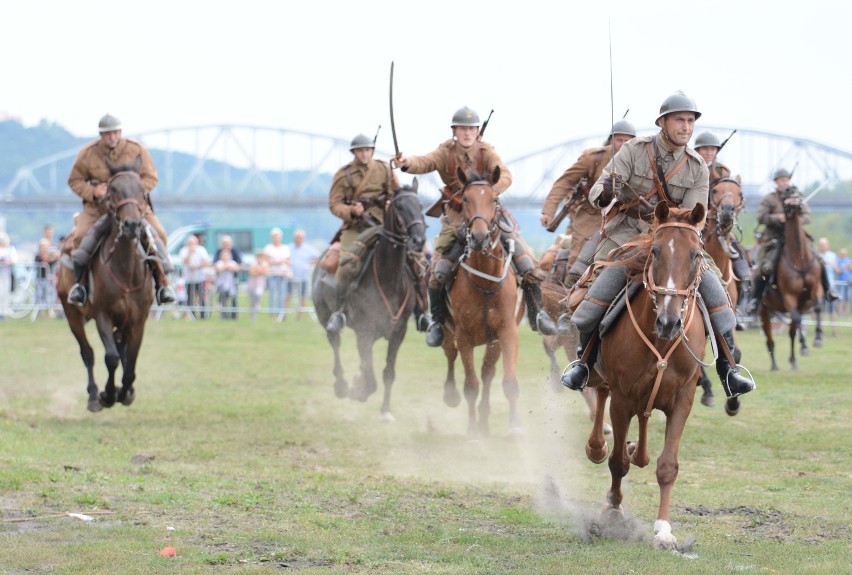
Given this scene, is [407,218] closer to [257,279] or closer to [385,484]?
[385,484]

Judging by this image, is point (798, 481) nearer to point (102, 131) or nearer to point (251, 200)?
point (102, 131)

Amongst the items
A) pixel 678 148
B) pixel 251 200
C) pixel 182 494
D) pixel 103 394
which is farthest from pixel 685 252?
pixel 251 200

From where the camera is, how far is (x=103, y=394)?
16234mm

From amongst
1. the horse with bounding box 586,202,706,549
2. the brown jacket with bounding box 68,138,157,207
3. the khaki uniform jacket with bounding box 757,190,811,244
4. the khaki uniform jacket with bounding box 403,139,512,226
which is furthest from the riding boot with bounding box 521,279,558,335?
the khaki uniform jacket with bounding box 757,190,811,244

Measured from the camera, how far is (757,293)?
2312 cm

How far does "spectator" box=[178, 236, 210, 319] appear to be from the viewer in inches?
1444

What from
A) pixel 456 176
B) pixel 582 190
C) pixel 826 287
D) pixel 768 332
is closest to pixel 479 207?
pixel 456 176

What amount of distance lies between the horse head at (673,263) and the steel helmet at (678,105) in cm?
114

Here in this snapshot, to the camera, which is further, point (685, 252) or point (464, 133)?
point (464, 133)

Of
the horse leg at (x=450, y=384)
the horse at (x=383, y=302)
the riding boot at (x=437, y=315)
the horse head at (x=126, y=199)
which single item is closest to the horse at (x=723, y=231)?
the horse leg at (x=450, y=384)

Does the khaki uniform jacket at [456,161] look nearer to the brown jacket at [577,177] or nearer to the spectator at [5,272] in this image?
the brown jacket at [577,177]

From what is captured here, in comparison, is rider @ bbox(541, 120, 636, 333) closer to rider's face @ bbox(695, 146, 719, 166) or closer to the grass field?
rider's face @ bbox(695, 146, 719, 166)

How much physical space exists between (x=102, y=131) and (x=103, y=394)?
10.8 ft

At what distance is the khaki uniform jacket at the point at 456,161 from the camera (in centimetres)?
1523
